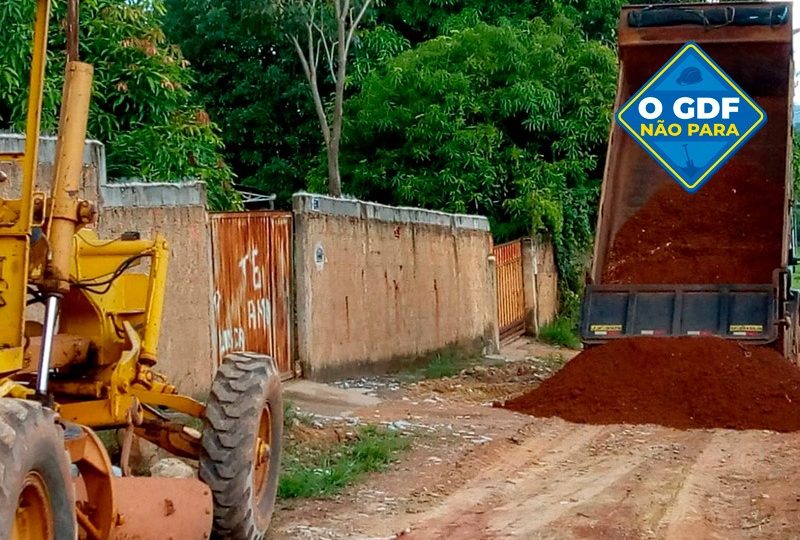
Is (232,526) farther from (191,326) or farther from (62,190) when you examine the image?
(191,326)

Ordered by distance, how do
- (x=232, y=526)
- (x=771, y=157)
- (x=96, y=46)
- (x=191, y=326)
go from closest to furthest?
(x=232, y=526), (x=191, y=326), (x=96, y=46), (x=771, y=157)

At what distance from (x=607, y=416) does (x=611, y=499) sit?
3.93 meters

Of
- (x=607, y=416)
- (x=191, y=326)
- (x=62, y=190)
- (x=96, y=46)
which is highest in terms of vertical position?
(x=96, y=46)

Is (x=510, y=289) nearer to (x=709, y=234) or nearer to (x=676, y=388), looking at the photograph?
(x=709, y=234)

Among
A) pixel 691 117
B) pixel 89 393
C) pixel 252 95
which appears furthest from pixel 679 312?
pixel 252 95

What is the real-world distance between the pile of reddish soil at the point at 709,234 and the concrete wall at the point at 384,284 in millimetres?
2861

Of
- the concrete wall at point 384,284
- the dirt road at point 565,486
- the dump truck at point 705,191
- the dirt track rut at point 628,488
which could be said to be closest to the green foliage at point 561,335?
the concrete wall at point 384,284

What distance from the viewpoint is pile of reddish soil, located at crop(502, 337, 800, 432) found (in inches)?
478

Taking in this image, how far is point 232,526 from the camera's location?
655cm

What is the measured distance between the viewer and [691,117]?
606 inches

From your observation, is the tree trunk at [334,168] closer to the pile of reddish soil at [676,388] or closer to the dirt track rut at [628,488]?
the pile of reddish soil at [676,388]

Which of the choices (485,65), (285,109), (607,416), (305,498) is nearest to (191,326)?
(305,498)

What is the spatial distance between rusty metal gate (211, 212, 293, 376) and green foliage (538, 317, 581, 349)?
399 inches

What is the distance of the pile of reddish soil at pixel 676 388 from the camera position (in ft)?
39.8
